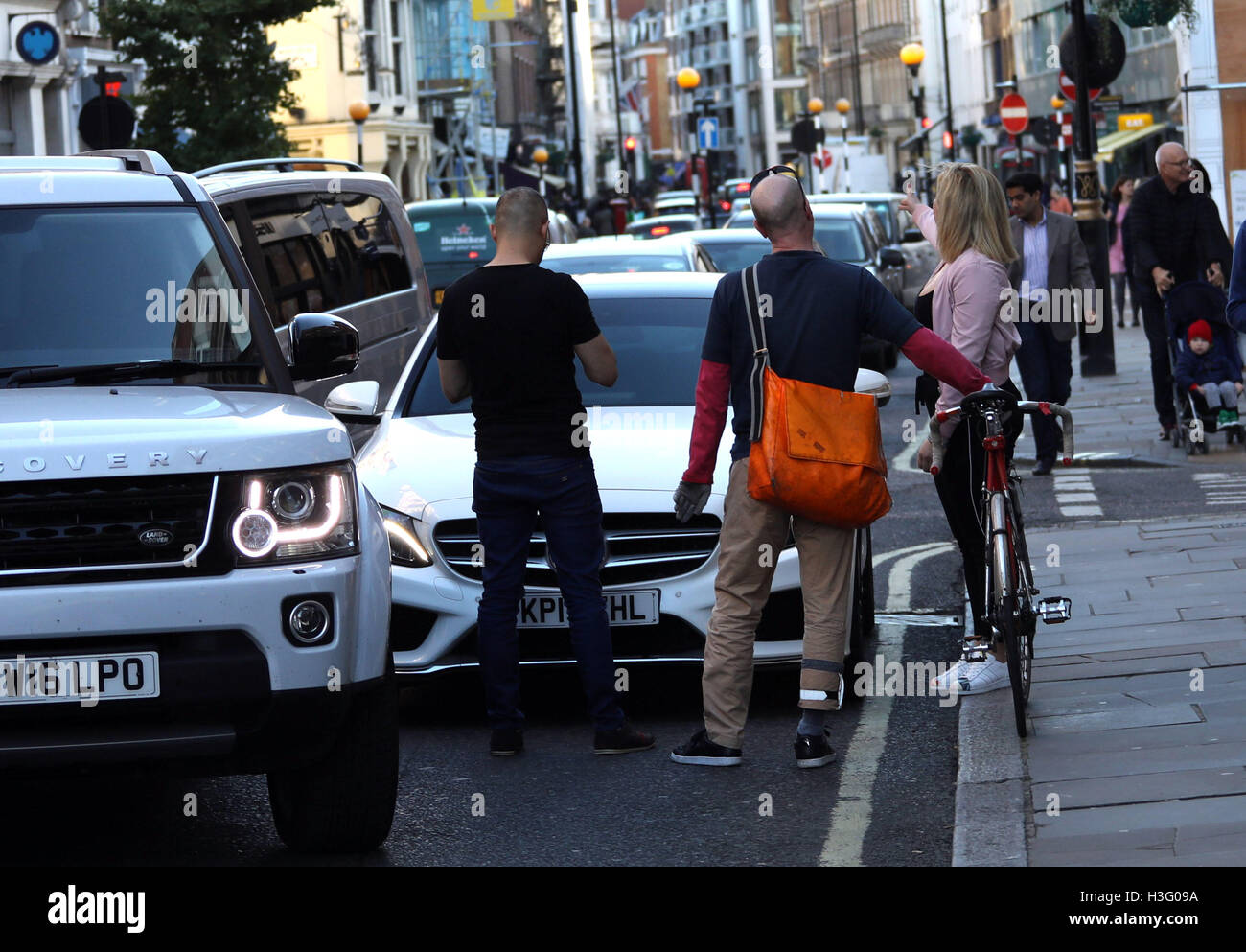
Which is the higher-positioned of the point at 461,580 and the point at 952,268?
the point at 952,268

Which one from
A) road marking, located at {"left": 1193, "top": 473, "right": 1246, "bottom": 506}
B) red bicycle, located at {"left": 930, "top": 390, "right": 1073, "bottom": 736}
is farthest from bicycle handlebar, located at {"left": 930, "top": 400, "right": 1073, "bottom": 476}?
road marking, located at {"left": 1193, "top": 473, "right": 1246, "bottom": 506}

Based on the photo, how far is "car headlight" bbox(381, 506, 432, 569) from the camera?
785 cm

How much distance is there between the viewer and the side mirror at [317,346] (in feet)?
22.2

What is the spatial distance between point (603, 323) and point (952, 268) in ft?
6.13

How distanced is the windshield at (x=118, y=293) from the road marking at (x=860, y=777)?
2.12 metres

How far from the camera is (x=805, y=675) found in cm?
698

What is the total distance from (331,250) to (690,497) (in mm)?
7377

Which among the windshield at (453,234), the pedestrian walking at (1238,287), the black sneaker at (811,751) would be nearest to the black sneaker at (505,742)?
the black sneaker at (811,751)

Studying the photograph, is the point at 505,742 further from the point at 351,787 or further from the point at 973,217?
the point at 973,217

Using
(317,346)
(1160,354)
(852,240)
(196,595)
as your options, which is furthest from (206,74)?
(196,595)

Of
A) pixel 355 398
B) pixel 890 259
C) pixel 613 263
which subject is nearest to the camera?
pixel 355 398

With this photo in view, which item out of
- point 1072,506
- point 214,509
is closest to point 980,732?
point 214,509

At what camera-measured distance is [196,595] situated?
5.45 metres
